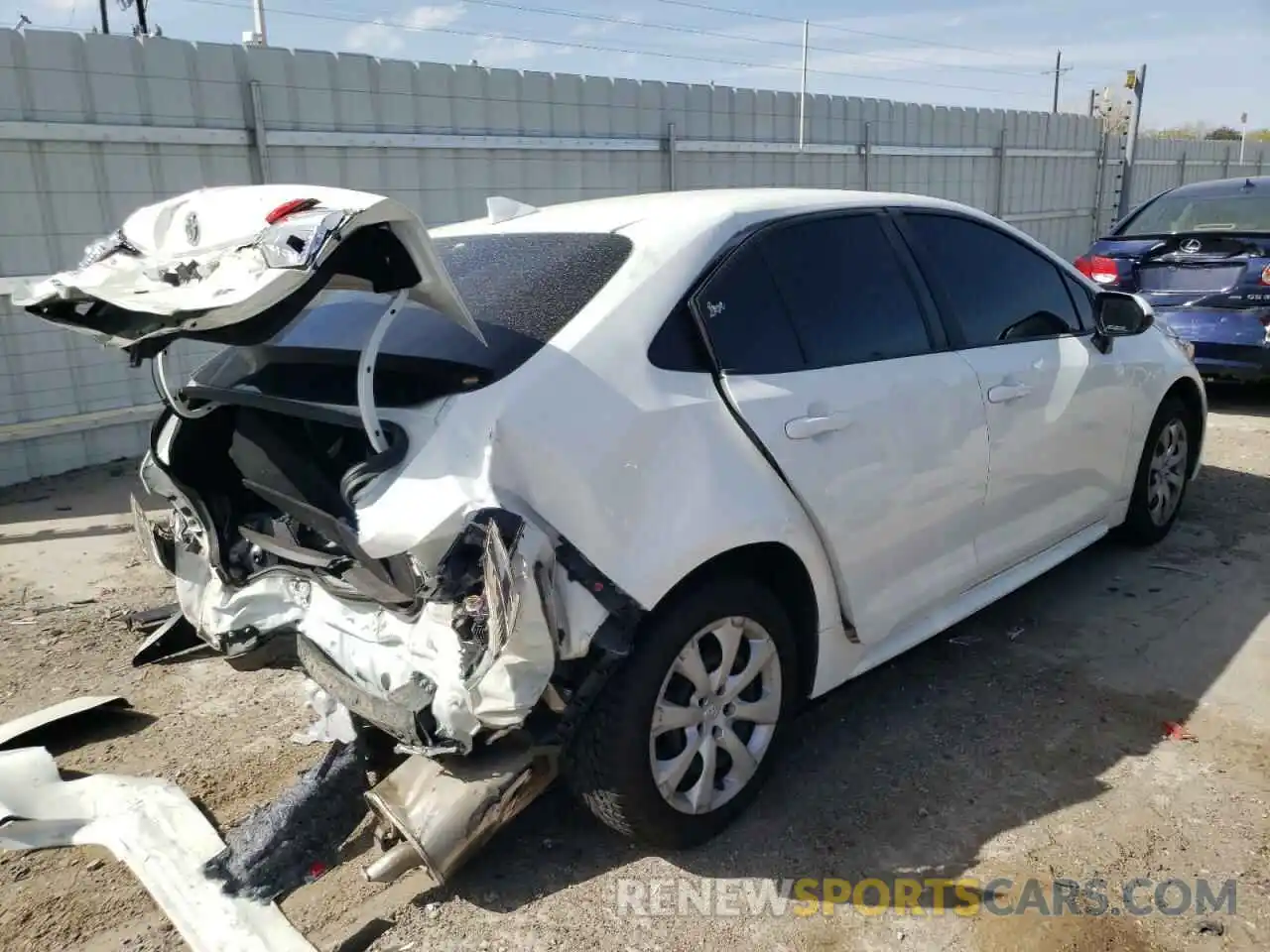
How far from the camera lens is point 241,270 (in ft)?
7.47

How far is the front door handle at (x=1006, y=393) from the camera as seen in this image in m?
3.52

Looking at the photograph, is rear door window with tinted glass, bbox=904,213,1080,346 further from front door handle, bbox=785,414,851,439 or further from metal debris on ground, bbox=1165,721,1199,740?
metal debris on ground, bbox=1165,721,1199,740

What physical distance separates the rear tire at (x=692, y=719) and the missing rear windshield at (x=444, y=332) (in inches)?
30.8

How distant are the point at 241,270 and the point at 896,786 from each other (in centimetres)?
232

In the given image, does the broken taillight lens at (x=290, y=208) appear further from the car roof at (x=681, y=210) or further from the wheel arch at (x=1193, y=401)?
the wheel arch at (x=1193, y=401)

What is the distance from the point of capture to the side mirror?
425 cm

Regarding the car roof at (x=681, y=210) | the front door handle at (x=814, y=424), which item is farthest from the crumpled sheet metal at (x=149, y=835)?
the car roof at (x=681, y=210)

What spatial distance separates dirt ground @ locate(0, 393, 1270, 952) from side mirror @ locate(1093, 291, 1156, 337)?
115cm

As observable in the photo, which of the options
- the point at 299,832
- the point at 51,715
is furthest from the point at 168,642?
the point at 299,832

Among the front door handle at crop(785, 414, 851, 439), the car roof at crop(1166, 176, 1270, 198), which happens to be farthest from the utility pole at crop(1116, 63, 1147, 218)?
the front door handle at crop(785, 414, 851, 439)

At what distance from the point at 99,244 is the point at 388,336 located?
848 mm

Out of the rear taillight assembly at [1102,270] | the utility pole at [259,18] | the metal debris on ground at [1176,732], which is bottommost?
the metal debris on ground at [1176,732]

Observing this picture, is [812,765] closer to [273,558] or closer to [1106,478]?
[273,558]

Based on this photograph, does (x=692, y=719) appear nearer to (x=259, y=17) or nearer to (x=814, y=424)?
(x=814, y=424)
